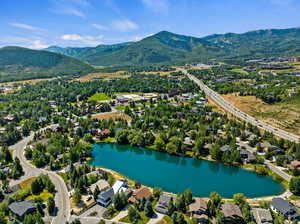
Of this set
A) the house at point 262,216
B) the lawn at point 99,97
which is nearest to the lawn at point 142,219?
the house at point 262,216

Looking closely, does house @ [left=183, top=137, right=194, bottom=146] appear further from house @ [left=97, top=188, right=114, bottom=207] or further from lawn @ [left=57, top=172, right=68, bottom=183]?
Answer: lawn @ [left=57, top=172, right=68, bottom=183]

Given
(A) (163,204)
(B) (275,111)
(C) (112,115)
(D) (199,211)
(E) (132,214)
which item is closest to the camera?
(E) (132,214)

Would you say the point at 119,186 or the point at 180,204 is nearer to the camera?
the point at 180,204

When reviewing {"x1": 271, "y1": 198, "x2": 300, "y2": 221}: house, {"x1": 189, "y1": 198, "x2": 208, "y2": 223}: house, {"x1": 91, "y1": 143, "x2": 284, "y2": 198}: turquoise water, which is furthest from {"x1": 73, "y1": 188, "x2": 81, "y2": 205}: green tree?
{"x1": 271, "y1": 198, "x2": 300, "y2": 221}: house

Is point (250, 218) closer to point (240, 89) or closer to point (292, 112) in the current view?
point (292, 112)

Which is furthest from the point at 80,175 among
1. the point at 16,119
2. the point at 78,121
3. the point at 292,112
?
the point at 292,112

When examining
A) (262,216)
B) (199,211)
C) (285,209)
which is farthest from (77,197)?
(285,209)

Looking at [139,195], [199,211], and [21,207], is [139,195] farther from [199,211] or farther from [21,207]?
[21,207]
